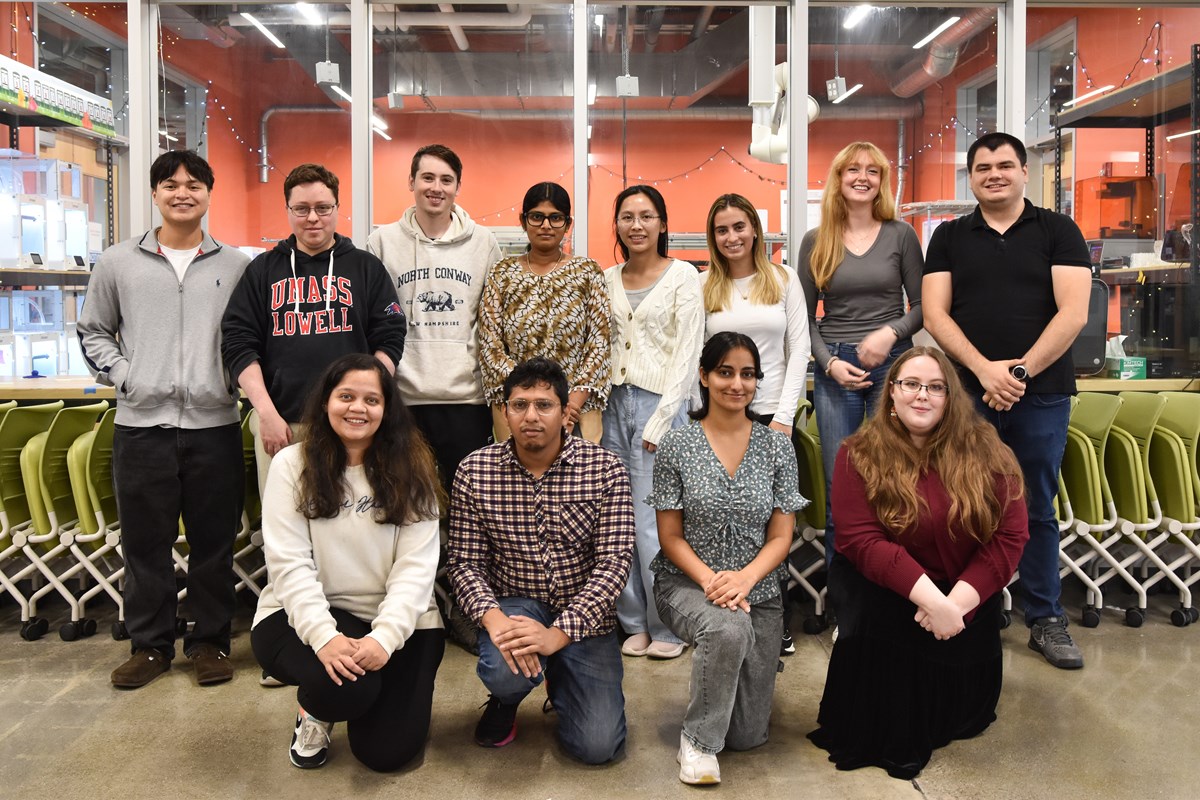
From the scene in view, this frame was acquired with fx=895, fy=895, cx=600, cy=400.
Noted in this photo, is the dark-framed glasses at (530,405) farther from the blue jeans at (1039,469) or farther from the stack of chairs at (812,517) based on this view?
the blue jeans at (1039,469)

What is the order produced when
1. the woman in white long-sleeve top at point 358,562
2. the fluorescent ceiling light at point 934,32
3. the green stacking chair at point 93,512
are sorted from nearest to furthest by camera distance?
the woman in white long-sleeve top at point 358,562, the green stacking chair at point 93,512, the fluorescent ceiling light at point 934,32

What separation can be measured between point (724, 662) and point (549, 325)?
1306 millimetres

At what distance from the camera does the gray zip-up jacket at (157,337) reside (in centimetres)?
298

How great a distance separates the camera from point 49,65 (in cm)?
455

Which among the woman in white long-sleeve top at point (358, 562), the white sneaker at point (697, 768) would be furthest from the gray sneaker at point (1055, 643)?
the woman in white long-sleeve top at point (358, 562)

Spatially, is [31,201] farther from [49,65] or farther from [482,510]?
[482,510]

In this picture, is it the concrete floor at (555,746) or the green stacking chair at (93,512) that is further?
the green stacking chair at (93,512)

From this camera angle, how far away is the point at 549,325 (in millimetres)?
3072

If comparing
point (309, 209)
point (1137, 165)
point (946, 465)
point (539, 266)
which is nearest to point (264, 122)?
point (309, 209)

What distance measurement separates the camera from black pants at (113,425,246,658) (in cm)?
300

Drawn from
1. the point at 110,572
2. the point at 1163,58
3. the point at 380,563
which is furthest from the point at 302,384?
the point at 1163,58

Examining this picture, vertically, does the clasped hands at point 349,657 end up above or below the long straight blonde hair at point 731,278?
below

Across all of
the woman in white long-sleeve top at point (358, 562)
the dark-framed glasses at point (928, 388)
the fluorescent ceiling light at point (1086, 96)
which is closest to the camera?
the woman in white long-sleeve top at point (358, 562)

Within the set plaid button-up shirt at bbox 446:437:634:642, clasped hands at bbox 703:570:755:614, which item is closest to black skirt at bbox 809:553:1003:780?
clasped hands at bbox 703:570:755:614
